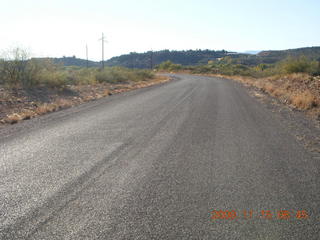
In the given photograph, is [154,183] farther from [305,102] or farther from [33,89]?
[33,89]

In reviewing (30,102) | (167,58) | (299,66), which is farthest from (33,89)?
(167,58)

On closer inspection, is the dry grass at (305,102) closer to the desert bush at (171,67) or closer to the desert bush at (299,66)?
the desert bush at (299,66)

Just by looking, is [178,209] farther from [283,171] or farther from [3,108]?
[3,108]

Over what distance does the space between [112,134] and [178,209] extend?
4.25m

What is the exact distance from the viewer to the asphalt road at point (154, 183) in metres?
3.23

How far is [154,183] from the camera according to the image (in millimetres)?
4449

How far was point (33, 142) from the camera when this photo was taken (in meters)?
6.82

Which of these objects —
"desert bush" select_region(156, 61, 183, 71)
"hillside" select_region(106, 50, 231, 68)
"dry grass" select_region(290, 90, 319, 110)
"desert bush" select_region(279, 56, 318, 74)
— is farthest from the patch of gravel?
"hillside" select_region(106, 50, 231, 68)

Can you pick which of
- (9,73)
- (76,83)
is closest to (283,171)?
(9,73)
